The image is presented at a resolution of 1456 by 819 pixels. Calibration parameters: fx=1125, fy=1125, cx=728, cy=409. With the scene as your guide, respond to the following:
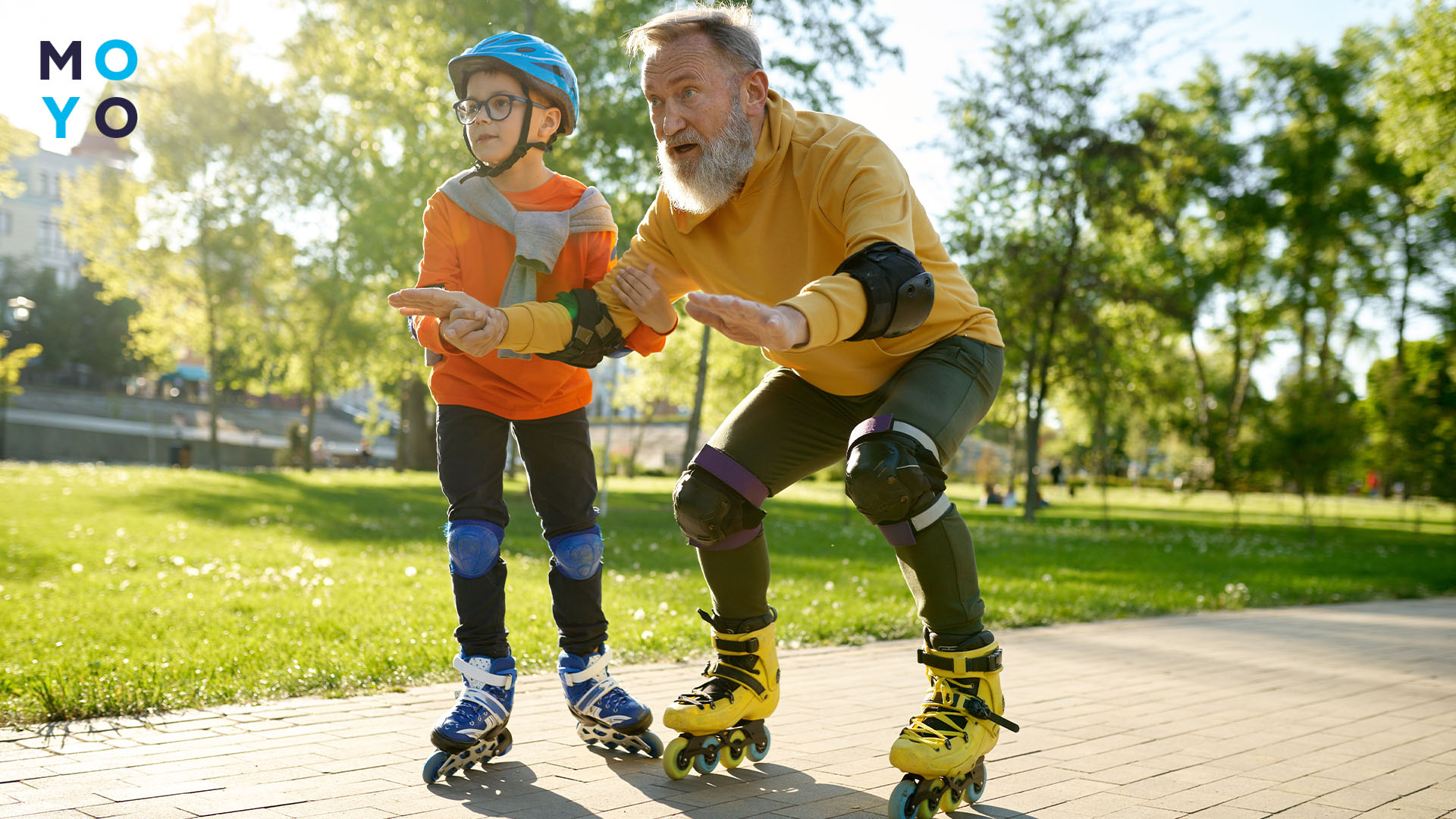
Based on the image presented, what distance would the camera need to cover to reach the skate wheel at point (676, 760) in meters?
3.19

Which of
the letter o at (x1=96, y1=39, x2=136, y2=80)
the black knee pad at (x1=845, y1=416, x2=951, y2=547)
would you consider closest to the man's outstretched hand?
the black knee pad at (x1=845, y1=416, x2=951, y2=547)

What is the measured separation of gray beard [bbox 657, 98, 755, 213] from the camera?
3.02 metres

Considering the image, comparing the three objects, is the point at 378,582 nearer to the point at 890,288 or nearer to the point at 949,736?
the point at 949,736

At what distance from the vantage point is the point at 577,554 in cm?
358

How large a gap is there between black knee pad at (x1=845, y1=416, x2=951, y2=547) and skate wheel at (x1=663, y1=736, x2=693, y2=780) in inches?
35.1

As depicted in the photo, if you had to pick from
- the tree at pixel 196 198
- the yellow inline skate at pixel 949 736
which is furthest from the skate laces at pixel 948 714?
the tree at pixel 196 198

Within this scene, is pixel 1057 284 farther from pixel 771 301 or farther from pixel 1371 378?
pixel 771 301

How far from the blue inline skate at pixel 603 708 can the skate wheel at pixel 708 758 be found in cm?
26

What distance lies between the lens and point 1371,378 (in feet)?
72.2

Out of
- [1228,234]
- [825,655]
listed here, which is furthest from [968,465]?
[825,655]

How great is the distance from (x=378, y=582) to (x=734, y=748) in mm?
5398

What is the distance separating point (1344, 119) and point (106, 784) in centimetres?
3807

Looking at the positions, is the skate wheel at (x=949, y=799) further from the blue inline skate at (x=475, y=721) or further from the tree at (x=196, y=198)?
the tree at (x=196, y=198)

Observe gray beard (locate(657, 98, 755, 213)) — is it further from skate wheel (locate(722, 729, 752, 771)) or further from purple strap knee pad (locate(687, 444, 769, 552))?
skate wheel (locate(722, 729, 752, 771))
